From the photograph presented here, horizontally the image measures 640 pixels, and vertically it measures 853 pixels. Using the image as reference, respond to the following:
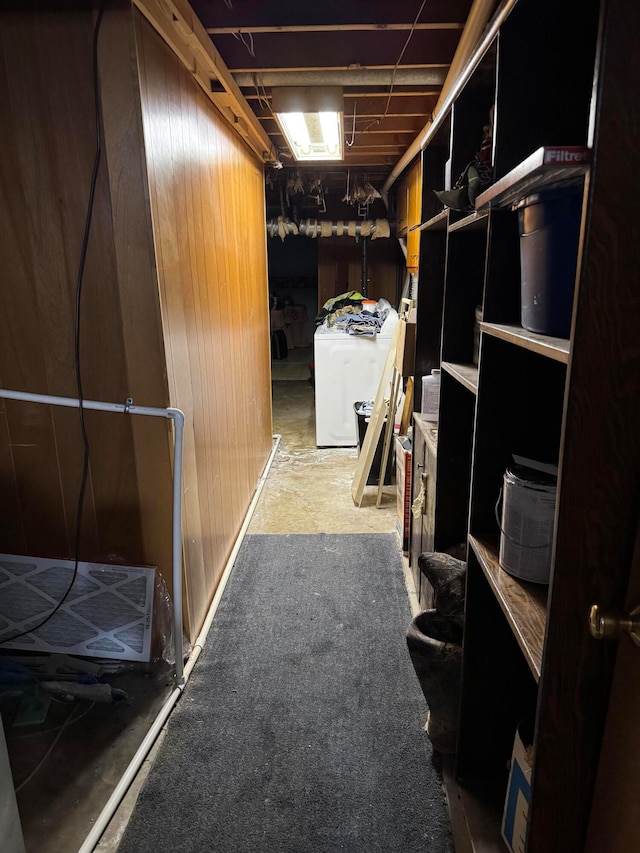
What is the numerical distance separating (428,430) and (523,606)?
1.13 m

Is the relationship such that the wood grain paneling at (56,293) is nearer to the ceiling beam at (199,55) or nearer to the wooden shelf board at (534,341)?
the ceiling beam at (199,55)

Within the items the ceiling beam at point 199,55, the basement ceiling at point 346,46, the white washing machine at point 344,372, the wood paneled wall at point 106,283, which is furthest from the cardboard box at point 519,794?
the white washing machine at point 344,372

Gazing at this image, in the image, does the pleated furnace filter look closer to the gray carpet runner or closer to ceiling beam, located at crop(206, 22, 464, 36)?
the gray carpet runner

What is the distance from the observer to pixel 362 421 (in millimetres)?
4070

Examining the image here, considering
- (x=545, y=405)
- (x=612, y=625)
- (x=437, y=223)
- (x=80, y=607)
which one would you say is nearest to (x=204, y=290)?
(x=437, y=223)

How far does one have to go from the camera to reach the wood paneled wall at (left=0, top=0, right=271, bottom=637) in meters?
1.61

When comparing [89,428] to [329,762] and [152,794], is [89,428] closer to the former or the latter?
[152,794]

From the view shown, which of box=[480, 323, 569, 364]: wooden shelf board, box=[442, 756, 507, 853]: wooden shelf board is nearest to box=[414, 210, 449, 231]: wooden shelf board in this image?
box=[480, 323, 569, 364]: wooden shelf board

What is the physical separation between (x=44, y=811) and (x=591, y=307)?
72.5 inches

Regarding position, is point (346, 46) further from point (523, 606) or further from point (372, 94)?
point (523, 606)

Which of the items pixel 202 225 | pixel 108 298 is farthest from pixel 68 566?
pixel 202 225

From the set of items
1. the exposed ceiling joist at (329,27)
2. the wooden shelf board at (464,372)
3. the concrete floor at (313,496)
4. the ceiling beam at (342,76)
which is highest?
the exposed ceiling joist at (329,27)

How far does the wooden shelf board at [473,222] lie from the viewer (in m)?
1.33

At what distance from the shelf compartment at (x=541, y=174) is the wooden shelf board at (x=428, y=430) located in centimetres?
98
